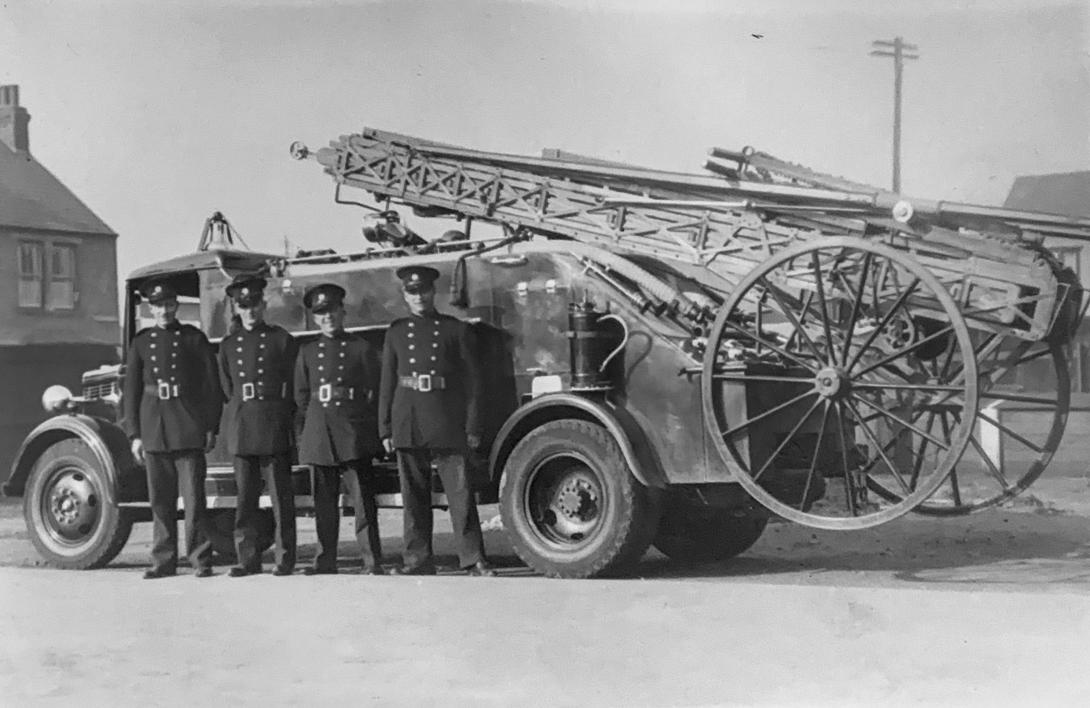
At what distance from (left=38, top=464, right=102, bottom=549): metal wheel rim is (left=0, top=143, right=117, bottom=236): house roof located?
2.07 metres

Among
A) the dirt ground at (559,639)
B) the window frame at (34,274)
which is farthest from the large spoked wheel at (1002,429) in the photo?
the window frame at (34,274)

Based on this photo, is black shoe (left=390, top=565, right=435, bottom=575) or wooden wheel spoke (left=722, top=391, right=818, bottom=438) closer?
wooden wheel spoke (left=722, top=391, right=818, bottom=438)

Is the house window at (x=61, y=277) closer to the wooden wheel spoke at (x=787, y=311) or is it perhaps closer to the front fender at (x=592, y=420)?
the front fender at (x=592, y=420)

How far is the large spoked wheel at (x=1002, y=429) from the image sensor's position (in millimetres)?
9555

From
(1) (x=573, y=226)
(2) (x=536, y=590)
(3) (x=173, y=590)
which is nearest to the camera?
(2) (x=536, y=590)

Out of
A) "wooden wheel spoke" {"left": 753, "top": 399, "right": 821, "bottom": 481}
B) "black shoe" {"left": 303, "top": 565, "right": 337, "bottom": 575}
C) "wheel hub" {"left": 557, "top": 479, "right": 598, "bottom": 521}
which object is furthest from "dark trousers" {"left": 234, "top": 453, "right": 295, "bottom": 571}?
"wooden wheel spoke" {"left": 753, "top": 399, "right": 821, "bottom": 481}

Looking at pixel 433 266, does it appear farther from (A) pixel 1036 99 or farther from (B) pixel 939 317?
(A) pixel 1036 99

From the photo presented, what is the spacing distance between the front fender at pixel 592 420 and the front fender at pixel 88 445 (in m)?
2.99

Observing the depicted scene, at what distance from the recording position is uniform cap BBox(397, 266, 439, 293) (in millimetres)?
9930

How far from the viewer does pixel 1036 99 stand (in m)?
8.98

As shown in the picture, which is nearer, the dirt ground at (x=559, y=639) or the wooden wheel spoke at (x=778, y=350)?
the dirt ground at (x=559, y=639)

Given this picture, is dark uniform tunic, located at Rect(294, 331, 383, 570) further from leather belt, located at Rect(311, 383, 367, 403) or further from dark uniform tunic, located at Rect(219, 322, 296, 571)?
dark uniform tunic, located at Rect(219, 322, 296, 571)

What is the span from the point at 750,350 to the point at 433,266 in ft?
7.62

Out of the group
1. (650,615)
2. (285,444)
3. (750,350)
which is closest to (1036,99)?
(750,350)
